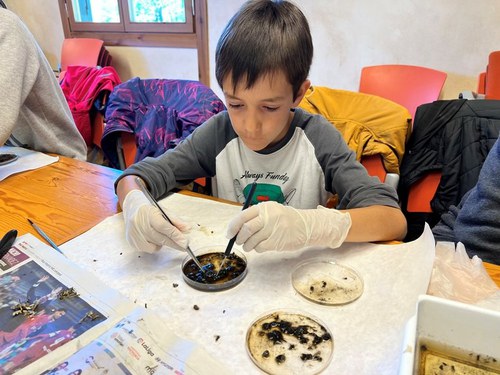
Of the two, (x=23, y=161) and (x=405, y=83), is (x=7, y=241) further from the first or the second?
(x=405, y=83)

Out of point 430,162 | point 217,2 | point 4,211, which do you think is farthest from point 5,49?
point 217,2

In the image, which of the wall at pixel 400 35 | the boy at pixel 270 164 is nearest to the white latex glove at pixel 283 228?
the boy at pixel 270 164

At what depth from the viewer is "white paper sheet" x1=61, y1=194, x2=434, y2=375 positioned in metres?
0.56

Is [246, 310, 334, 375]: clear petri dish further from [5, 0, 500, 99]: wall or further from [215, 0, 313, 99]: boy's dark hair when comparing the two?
[5, 0, 500, 99]: wall

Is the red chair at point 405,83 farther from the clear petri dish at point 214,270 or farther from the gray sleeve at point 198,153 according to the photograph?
the clear petri dish at point 214,270

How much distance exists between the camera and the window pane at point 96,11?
3548 mm

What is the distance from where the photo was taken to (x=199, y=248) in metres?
0.81

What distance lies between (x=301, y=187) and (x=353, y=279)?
0.44m

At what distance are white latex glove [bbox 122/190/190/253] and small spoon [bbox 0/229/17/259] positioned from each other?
10.0 inches

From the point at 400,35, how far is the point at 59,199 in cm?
218

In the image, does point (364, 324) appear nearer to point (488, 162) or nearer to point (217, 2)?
point (488, 162)

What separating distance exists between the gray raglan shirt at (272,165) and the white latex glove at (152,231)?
0.22 m

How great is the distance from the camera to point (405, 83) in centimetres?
212

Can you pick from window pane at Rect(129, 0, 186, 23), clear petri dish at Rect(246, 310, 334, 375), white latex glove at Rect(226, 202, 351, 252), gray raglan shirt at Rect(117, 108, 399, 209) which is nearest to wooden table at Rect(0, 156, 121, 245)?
gray raglan shirt at Rect(117, 108, 399, 209)
